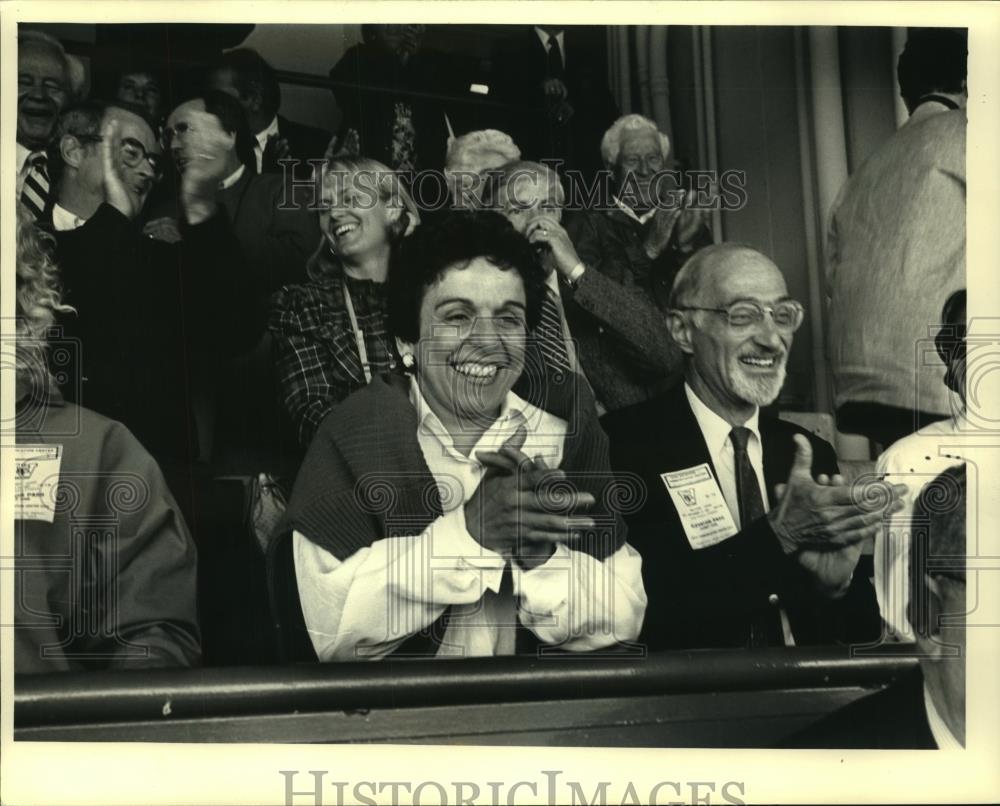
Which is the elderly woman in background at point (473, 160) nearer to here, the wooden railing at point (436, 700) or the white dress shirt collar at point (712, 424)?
the white dress shirt collar at point (712, 424)

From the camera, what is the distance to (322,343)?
→ 19.8 ft

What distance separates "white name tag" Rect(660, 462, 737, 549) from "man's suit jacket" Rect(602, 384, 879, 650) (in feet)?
0.08

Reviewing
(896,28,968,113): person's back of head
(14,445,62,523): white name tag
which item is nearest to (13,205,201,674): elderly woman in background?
(14,445,62,523): white name tag

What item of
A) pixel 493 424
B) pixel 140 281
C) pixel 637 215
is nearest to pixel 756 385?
pixel 637 215

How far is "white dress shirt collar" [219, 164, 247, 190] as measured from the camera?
6020mm

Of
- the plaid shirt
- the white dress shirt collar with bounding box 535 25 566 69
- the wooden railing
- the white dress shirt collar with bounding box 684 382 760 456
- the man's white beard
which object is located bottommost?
the wooden railing

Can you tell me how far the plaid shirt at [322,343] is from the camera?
601cm

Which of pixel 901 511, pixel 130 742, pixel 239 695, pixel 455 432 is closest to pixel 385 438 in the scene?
pixel 455 432

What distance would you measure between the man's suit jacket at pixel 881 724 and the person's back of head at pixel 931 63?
7.45ft

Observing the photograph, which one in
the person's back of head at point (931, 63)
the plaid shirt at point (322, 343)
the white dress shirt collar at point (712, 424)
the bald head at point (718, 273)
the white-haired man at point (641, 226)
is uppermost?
the person's back of head at point (931, 63)

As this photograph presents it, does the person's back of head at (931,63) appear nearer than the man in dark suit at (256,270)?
No

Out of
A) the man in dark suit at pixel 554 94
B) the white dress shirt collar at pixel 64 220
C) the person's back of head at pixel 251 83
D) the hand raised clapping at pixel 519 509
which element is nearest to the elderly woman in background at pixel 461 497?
the hand raised clapping at pixel 519 509

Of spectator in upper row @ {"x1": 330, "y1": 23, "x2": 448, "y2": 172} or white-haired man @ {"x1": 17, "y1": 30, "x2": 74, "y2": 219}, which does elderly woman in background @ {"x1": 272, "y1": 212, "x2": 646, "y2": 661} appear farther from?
white-haired man @ {"x1": 17, "y1": 30, "x2": 74, "y2": 219}

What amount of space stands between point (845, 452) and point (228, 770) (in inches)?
106
